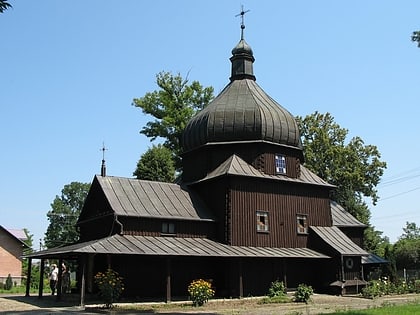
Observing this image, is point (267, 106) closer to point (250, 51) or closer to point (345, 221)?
point (250, 51)

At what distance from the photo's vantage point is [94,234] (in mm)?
25797

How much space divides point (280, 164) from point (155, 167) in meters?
A: 9.99

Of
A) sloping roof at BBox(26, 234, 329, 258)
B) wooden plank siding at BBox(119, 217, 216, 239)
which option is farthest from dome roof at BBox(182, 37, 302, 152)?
sloping roof at BBox(26, 234, 329, 258)

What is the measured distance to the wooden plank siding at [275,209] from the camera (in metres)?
25.5

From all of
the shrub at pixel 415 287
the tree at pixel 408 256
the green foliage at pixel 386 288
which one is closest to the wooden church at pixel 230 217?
the green foliage at pixel 386 288

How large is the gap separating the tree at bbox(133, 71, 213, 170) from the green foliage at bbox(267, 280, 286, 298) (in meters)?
16.7

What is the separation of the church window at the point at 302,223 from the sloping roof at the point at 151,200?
487 centimetres

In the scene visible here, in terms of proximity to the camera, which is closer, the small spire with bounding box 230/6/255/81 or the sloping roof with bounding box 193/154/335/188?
the sloping roof with bounding box 193/154/335/188

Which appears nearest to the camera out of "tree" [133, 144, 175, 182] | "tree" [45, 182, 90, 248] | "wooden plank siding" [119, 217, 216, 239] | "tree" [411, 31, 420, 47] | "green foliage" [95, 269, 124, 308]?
"tree" [411, 31, 420, 47]

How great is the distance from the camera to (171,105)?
40.3 m

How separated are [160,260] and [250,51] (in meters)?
14.2

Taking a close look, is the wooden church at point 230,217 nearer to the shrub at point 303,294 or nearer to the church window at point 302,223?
the church window at point 302,223

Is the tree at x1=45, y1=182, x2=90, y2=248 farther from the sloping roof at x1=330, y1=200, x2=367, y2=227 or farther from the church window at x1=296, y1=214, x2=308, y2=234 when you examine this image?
the church window at x1=296, y1=214, x2=308, y2=234

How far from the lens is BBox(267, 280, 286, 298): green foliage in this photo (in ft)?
80.8
